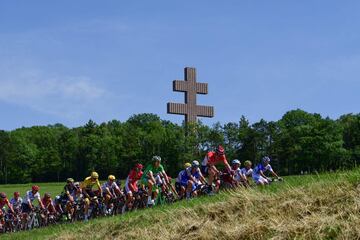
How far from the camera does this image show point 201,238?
7625 millimetres

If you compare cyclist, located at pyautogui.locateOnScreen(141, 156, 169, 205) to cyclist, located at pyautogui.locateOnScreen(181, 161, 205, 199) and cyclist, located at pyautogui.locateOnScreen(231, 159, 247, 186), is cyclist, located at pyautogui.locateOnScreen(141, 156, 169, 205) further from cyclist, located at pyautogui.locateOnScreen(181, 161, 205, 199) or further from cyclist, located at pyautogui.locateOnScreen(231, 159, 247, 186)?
cyclist, located at pyautogui.locateOnScreen(231, 159, 247, 186)

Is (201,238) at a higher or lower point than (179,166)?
lower

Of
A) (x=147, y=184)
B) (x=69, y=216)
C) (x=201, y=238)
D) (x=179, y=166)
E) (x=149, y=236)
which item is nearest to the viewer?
(x=201, y=238)

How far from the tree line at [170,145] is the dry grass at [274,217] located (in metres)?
50.8

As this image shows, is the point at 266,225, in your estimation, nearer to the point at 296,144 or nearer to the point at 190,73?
the point at 190,73

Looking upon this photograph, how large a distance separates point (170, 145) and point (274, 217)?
228ft

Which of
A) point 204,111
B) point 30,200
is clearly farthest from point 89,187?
point 204,111

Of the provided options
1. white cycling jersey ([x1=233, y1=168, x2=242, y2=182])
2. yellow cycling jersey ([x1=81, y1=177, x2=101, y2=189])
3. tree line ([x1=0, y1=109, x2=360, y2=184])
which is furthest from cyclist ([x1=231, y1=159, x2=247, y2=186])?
tree line ([x1=0, y1=109, x2=360, y2=184])

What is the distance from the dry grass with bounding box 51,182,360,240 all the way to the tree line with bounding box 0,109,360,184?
50837 mm

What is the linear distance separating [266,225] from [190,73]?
40.6 m

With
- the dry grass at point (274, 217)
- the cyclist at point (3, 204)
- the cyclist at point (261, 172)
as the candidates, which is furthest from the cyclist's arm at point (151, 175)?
the dry grass at point (274, 217)

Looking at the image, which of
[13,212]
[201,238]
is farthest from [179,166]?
[201,238]

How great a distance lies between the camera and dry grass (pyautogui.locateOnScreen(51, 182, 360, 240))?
638 centimetres

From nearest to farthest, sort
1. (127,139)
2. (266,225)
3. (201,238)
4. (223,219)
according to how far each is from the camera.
A: (266,225) → (201,238) → (223,219) → (127,139)
